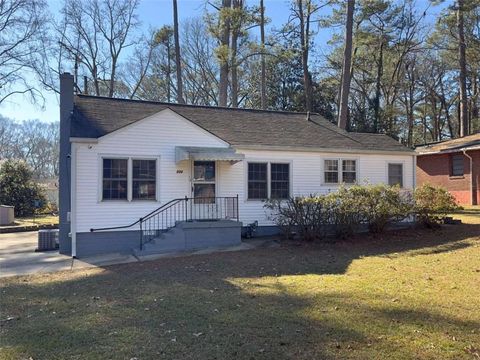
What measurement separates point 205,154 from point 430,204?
7444 mm

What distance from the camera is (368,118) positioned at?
3453 cm

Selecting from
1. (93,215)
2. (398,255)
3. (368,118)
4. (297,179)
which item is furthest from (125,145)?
(368,118)

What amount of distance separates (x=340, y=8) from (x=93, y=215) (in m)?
24.9

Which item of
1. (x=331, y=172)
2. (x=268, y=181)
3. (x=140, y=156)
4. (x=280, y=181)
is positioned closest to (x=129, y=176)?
(x=140, y=156)

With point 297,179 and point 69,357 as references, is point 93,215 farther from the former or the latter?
point 69,357

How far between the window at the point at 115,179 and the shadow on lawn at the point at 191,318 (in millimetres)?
3620

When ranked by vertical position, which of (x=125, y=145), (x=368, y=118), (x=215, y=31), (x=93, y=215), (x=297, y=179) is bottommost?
(x=93, y=215)

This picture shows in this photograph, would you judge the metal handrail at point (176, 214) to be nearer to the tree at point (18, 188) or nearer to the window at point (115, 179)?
the window at point (115, 179)

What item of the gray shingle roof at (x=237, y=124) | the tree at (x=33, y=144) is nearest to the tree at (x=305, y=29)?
the gray shingle roof at (x=237, y=124)

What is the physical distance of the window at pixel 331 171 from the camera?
15.9 metres

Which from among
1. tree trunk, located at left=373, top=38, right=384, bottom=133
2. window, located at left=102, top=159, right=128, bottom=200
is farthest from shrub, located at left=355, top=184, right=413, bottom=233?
tree trunk, located at left=373, top=38, right=384, bottom=133

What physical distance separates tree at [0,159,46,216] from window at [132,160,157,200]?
1651cm

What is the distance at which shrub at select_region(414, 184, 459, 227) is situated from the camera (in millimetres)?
14172

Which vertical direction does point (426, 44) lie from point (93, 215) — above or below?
above
